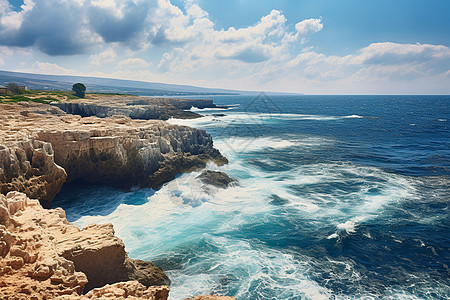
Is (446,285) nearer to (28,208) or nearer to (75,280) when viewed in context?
(75,280)

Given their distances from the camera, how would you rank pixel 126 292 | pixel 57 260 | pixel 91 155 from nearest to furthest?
pixel 126 292
pixel 57 260
pixel 91 155

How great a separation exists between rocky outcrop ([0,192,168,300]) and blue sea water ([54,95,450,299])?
Answer: 419 centimetres

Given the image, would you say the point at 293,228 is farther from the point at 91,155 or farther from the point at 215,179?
the point at 91,155

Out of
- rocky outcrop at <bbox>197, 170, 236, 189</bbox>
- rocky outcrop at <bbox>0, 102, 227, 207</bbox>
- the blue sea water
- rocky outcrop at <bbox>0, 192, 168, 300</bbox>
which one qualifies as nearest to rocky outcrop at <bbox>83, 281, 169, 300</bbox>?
rocky outcrop at <bbox>0, 192, 168, 300</bbox>

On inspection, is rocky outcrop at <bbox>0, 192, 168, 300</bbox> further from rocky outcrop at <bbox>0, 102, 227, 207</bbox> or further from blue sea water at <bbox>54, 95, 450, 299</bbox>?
rocky outcrop at <bbox>0, 102, 227, 207</bbox>

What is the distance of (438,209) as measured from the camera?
79.0 feet

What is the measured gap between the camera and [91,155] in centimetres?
2497

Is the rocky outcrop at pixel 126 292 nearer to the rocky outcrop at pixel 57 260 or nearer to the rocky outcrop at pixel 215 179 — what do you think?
the rocky outcrop at pixel 57 260

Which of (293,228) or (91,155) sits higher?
(91,155)

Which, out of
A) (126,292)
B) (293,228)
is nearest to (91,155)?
(293,228)

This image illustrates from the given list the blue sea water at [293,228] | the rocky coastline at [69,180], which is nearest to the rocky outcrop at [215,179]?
the blue sea water at [293,228]

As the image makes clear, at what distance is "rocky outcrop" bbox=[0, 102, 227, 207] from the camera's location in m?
19.2

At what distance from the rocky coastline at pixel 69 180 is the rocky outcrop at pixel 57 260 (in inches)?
1.0

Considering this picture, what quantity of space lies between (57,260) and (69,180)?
739 inches
